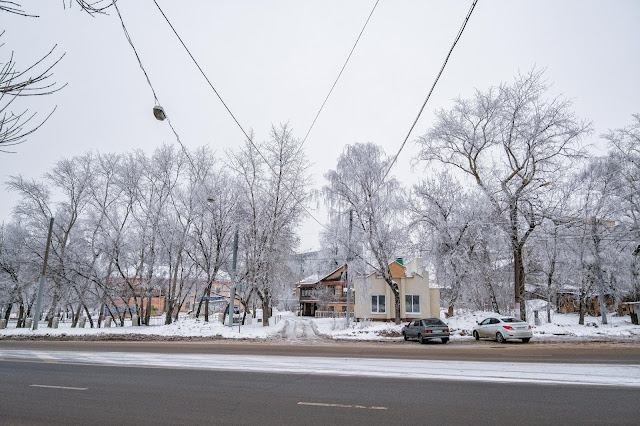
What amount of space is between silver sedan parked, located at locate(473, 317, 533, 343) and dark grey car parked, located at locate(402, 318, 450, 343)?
2.57 meters

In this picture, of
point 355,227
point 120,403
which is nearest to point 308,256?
point 355,227

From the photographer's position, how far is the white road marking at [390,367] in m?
9.42

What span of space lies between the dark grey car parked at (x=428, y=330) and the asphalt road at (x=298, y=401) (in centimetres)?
1334

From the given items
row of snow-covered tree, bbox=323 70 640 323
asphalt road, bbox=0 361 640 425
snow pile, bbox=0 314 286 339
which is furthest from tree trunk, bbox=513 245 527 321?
asphalt road, bbox=0 361 640 425

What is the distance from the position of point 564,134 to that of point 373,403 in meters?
23.8

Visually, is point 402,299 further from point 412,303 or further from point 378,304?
point 378,304

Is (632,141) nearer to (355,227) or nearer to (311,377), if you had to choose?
(355,227)

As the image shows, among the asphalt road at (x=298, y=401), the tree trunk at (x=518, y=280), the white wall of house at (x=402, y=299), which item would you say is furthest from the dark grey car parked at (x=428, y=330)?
the asphalt road at (x=298, y=401)

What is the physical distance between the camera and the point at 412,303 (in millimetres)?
36062

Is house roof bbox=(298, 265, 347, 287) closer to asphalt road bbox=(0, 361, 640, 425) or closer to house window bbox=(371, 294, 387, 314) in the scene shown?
house window bbox=(371, 294, 387, 314)

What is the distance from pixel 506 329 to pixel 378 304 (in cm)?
1643

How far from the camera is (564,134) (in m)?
23.6

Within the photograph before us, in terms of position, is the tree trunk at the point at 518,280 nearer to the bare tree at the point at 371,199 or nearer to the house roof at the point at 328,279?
the bare tree at the point at 371,199

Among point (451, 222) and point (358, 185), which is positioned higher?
point (358, 185)
